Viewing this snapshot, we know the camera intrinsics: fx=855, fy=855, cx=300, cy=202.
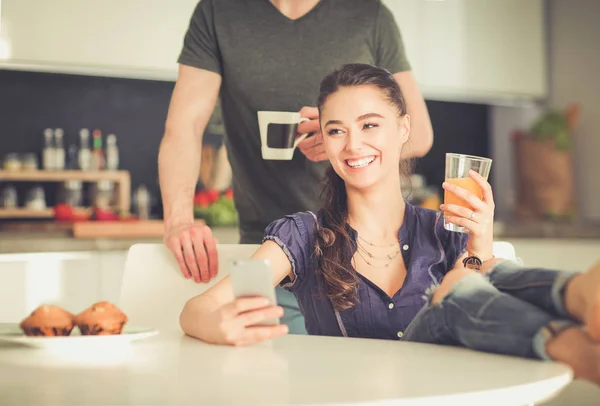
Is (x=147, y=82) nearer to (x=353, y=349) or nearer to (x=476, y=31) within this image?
(x=476, y=31)

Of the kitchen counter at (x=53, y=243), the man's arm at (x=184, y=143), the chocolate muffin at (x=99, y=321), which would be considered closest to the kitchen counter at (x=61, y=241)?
the kitchen counter at (x=53, y=243)

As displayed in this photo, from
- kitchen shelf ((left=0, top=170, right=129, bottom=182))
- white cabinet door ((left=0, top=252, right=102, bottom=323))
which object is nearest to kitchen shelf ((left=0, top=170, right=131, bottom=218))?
kitchen shelf ((left=0, top=170, right=129, bottom=182))

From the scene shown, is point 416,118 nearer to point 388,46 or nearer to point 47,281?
point 388,46

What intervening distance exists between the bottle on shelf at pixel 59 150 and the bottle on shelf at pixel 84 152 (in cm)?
8

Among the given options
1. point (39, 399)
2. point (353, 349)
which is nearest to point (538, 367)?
point (353, 349)

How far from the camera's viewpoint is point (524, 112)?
4.79 metres

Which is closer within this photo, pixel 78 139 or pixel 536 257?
pixel 536 257

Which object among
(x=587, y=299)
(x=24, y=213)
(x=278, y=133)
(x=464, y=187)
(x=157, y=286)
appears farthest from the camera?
(x=24, y=213)

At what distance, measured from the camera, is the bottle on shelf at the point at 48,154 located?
4055 millimetres

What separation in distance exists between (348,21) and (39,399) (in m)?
1.48

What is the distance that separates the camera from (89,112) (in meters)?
4.26

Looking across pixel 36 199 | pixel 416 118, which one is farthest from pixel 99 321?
pixel 36 199

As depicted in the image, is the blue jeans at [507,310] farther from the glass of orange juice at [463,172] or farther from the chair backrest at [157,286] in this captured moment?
the chair backrest at [157,286]

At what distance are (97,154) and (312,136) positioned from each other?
2.39 m
